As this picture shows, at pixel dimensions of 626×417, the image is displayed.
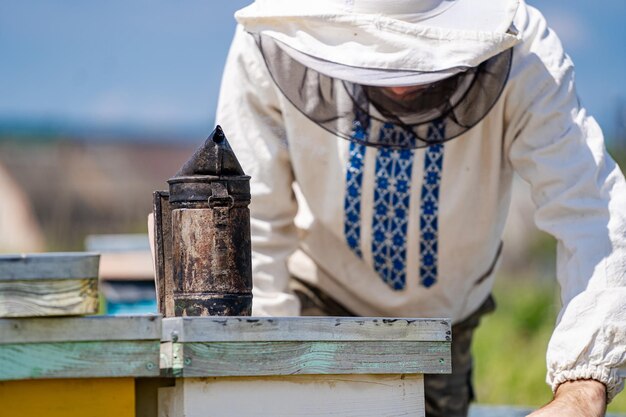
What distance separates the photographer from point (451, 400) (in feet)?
11.0

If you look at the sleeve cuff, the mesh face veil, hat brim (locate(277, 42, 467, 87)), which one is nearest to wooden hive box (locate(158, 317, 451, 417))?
the sleeve cuff

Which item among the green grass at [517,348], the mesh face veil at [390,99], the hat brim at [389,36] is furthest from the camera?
the green grass at [517,348]

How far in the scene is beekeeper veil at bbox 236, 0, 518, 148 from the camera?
231 centimetres

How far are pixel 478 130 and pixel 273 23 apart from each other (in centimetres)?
65

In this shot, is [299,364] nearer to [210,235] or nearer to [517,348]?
[210,235]

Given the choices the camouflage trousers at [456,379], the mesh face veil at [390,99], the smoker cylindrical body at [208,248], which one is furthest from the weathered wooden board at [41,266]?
the camouflage trousers at [456,379]

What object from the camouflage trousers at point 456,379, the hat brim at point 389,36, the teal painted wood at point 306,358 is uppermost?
the hat brim at point 389,36

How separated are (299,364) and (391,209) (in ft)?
→ 3.52

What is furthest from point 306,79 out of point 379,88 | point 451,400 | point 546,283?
point 546,283

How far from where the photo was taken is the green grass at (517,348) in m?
6.46

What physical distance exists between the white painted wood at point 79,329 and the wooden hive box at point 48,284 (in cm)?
3

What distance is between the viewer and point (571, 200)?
8.39 ft

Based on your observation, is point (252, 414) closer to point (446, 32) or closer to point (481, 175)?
point (446, 32)

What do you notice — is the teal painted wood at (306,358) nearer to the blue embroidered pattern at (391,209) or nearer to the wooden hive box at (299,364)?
the wooden hive box at (299,364)
